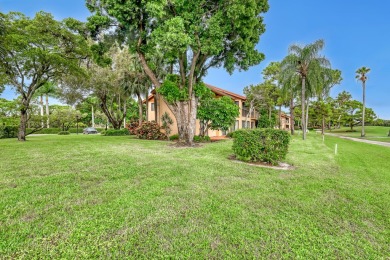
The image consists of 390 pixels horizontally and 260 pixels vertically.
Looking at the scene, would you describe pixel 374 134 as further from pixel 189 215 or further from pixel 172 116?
pixel 189 215

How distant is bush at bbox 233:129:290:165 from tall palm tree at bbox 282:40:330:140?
1604 cm

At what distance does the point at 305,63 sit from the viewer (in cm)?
2120

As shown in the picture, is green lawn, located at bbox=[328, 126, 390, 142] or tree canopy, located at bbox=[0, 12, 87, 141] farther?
green lawn, located at bbox=[328, 126, 390, 142]

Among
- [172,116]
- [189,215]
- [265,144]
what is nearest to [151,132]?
[172,116]

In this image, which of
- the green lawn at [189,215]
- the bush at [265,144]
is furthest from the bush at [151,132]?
the green lawn at [189,215]

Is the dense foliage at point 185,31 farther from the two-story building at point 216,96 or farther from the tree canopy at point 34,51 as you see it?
the two-story building at point 216,96

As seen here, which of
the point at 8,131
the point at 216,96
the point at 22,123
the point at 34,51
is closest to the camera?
the point at 34,51

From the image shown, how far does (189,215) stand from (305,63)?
2356 cm

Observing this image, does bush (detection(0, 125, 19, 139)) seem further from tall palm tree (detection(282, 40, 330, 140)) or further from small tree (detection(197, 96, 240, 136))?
tall palm tree (detection(282, 40, 330, 140))

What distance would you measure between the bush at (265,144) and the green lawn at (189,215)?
1.53 m

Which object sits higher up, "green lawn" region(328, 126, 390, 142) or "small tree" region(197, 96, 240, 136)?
"small tree" region(197, 96, 240, 136)

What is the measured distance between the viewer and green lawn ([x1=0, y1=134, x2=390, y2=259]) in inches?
100

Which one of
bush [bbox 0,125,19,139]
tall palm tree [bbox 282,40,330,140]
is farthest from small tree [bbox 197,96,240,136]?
bush [bbox 0,125,19,139]

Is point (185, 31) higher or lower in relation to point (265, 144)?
higher
